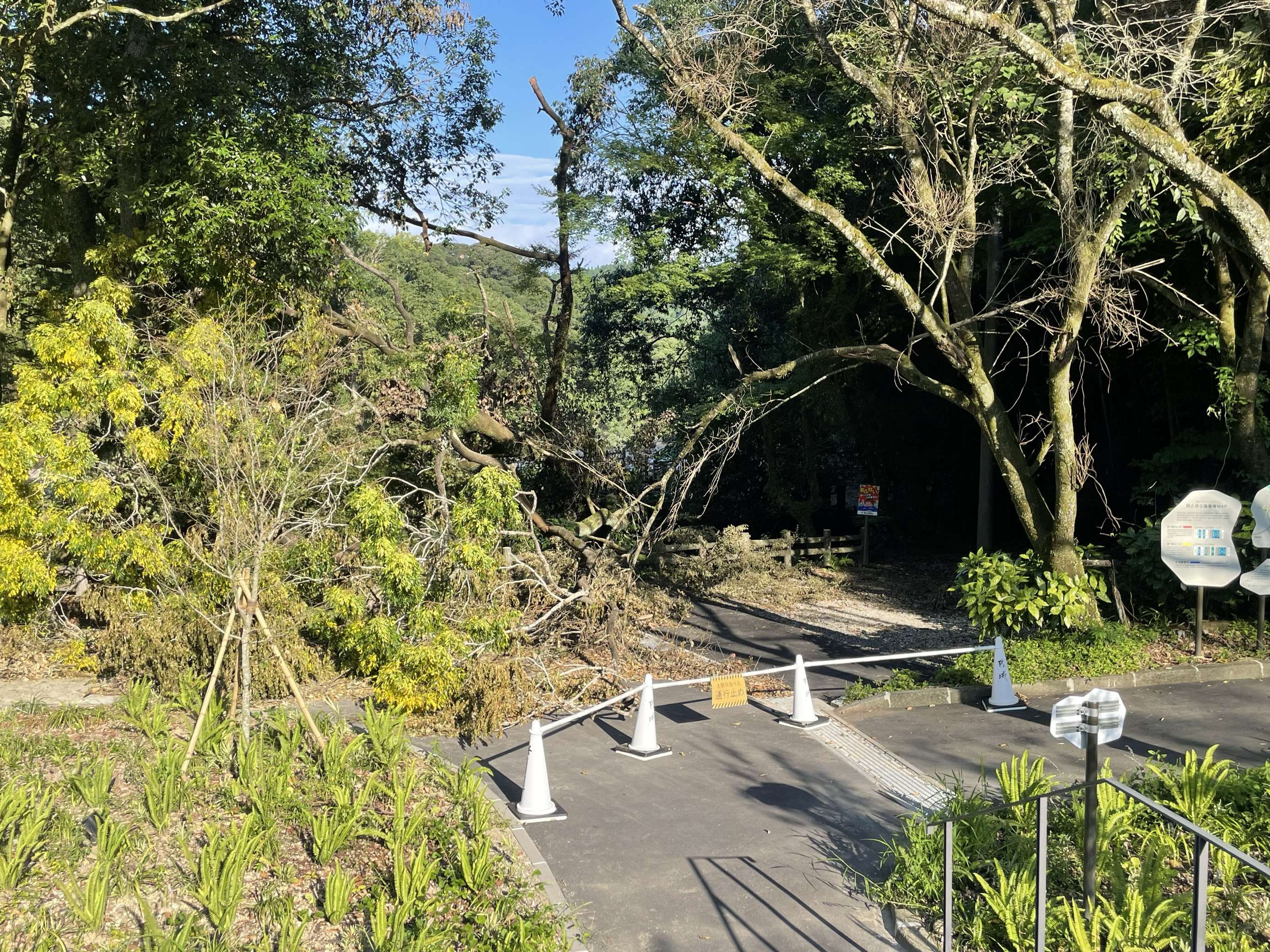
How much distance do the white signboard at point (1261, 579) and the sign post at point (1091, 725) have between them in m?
1.82

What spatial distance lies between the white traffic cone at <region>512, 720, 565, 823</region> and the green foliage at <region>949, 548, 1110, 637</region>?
248 inches

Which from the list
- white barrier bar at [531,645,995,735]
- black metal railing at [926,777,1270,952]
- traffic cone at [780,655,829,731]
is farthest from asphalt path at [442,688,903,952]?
black metal railing at [926,777,1270,952]

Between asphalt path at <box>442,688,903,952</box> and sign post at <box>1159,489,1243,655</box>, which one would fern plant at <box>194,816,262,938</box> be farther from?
sign post at <box>1159,489,1243,655</box>

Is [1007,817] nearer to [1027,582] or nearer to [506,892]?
[506,892]

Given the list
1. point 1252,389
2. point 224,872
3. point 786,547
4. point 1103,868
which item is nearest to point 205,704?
point 224,872

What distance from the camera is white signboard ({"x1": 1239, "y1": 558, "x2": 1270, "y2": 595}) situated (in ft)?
20.5

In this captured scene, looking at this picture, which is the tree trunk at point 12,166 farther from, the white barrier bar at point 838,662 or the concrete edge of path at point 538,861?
the white barrier bar at point 838,662

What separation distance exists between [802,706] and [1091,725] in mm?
5868

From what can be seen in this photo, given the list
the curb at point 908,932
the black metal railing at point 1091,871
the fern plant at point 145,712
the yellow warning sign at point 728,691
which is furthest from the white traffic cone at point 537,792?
the black metal railing at point 1091,871

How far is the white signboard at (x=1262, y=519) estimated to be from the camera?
19.7ft

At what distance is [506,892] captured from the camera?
21.0 ft

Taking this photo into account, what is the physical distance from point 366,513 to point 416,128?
12.0 metres

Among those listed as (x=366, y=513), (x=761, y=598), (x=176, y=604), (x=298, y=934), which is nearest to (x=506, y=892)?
(x=298, y=934)

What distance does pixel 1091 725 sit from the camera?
16.5 feet
